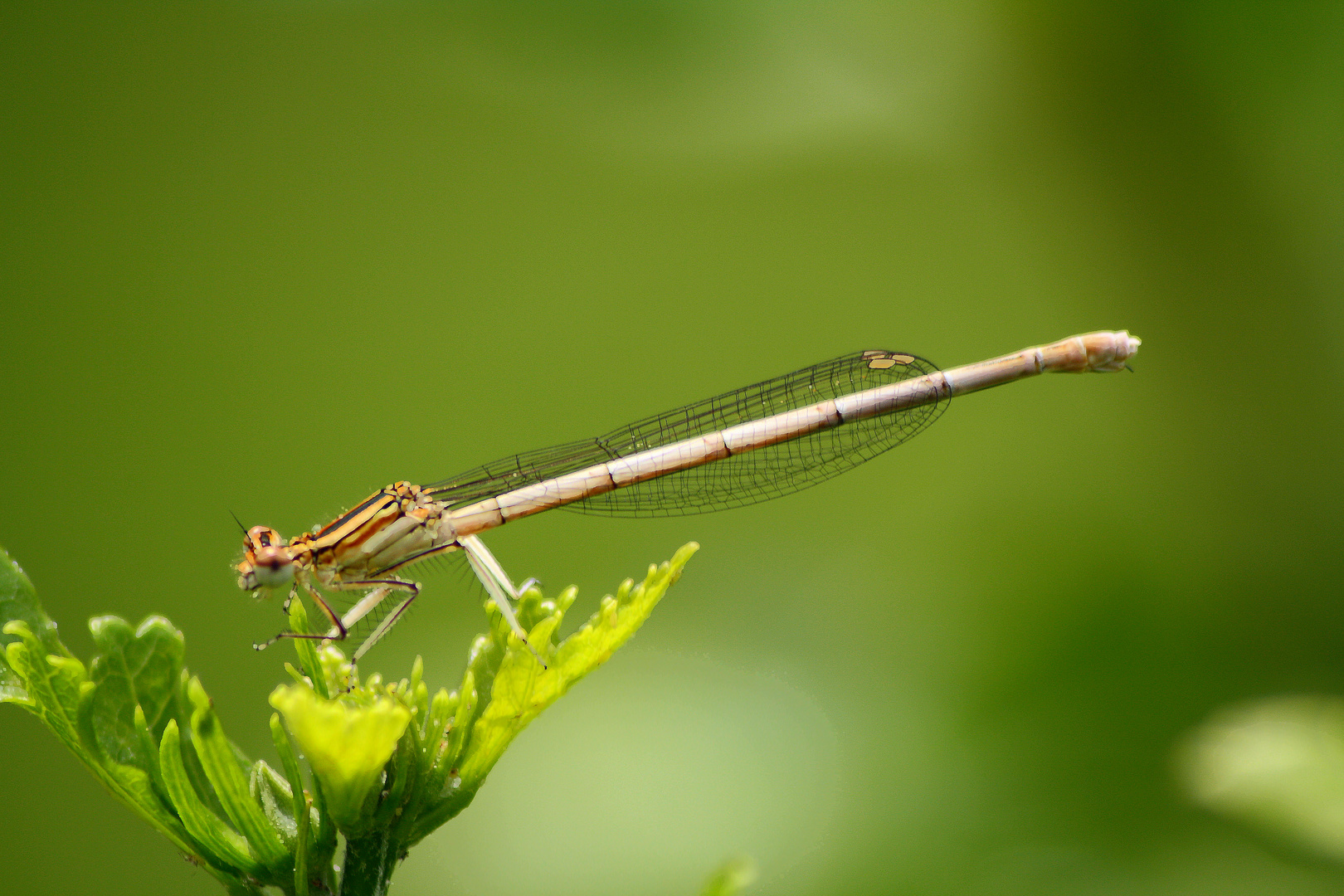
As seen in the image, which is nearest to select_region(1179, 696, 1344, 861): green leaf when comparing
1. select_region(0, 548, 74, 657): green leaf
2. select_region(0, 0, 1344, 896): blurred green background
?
select_region(0, 0, 1344, 896): blurred green background

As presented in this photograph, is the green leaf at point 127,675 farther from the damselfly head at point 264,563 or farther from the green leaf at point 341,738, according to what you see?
the damselfly head at point 264,563

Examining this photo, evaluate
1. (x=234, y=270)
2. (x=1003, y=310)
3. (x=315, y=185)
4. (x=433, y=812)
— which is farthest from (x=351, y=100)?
(x=433, y=812)

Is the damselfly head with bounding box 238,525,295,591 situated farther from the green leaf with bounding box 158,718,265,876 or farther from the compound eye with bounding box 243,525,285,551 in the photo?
the green leaf with bounding box 158,718,265,876

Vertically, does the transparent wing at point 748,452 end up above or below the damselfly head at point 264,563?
below

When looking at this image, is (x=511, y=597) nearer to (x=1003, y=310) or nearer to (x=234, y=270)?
(x=234, y=270)

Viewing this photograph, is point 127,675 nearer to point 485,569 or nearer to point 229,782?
point 229,782

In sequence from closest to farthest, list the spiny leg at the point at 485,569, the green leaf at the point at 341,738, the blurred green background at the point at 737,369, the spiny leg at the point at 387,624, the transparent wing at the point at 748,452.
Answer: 1. the green leaf at the point at 341,738
2. the spiny leg at the point at 387,624
3. the spiny leg at the point at 485,569
4. the transparent wing at the point at 748,452
5. the blurred green background at the point at 737,369

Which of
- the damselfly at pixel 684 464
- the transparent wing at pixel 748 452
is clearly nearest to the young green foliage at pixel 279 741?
the damselfly at pixel 684 464

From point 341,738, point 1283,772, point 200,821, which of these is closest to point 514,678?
point 341,738
